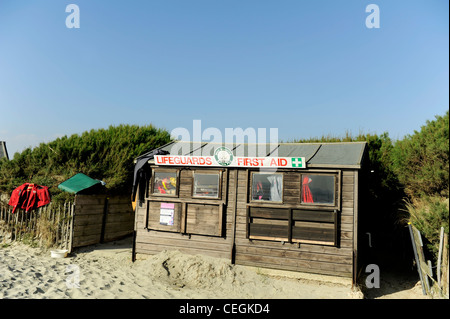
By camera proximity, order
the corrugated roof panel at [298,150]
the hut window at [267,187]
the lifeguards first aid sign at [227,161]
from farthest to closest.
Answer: the corrugated roof panel at [298,150], the hut window at [267,187], the lifeguards first aid sign at [227,161]

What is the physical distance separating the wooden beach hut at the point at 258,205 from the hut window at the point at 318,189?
0.03 meters

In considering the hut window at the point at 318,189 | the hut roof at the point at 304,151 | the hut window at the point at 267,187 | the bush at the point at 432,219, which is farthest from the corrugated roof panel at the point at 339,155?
the bush at the point at 432,219

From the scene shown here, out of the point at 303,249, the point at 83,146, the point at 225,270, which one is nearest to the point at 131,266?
the point at 225,270

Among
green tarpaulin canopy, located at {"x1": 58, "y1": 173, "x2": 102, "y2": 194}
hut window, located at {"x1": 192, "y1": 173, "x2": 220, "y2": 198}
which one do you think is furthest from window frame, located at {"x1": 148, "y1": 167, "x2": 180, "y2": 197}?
green tarpaulin canopy, located at {"x1": 58, "y1": 173, "x2": 102, "y2": 194}

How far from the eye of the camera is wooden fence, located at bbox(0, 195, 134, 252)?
11.9m

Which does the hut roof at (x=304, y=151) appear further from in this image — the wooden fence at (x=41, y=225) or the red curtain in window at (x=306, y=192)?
the wooden fence at (x=41, y=225)

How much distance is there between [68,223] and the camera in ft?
38.9

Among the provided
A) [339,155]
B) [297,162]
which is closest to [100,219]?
[297,162]

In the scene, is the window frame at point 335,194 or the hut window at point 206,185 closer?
the window frame at point 335,194

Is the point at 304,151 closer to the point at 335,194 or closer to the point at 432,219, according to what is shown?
the point at 335,194

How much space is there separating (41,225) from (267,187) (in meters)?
8.39

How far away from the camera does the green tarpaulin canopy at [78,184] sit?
12109 mm

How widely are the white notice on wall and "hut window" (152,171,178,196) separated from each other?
39 centimetres
